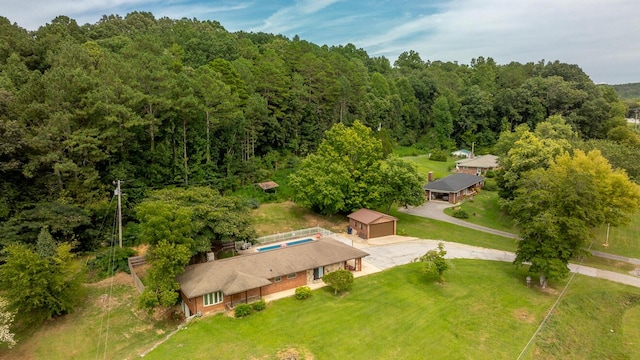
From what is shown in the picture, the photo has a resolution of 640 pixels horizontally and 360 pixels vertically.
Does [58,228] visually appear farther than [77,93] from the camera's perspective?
No

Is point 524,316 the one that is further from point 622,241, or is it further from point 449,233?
point 622,241

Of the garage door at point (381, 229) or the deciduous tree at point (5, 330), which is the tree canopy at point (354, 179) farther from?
the deciduous tree at point (5, 330)

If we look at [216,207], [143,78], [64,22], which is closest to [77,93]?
[143,78]

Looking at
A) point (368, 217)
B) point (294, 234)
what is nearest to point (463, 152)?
point (368, 217)

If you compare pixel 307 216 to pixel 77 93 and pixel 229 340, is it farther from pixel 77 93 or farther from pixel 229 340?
pixel 77 93

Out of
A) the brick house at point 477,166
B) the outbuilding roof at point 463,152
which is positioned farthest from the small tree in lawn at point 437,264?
the outbuilding roof at point 463,152

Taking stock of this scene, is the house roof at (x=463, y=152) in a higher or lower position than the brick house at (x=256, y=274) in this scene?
higher

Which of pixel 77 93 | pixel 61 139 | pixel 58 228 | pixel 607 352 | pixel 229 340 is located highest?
pixel 77 93
